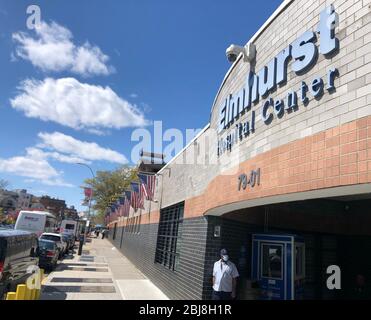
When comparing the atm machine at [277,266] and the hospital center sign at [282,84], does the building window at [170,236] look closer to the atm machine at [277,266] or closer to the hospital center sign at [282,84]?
the atm machine at [277,266]

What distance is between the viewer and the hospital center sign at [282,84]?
17.2ft

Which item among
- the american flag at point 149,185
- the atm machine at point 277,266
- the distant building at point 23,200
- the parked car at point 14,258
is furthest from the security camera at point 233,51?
the distant building at point 23,200

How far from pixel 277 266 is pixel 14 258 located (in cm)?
651

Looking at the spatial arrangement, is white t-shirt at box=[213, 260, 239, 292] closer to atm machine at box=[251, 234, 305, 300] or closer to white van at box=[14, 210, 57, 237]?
atm machine at box=[251, 234, 305, 300]

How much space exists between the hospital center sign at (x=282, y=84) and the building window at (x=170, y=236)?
5.26m

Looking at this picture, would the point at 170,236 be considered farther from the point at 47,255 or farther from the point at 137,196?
the point at 137,196

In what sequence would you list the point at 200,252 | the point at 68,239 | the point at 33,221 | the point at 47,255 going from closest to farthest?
the point at 200,252, the point at 47,255, the point at 33,221, the point at 68,239

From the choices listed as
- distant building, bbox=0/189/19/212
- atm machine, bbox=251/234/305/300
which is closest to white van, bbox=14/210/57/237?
atm machine, bbox=251/234/305/300

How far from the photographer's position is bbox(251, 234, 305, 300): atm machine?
886 cm

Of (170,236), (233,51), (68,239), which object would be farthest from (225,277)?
(68,239)

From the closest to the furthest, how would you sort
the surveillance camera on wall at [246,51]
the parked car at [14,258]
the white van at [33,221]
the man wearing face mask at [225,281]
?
the surveillance camera on wall at [246,51], the man wearing face mask at [225,281], the parked car at [14,258], the white van at [33,221]

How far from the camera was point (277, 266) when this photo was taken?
29.8ft

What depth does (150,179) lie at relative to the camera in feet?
63.7

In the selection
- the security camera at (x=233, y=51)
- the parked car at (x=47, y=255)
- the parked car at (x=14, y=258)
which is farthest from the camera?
the parked car at (x=47, y=255)
